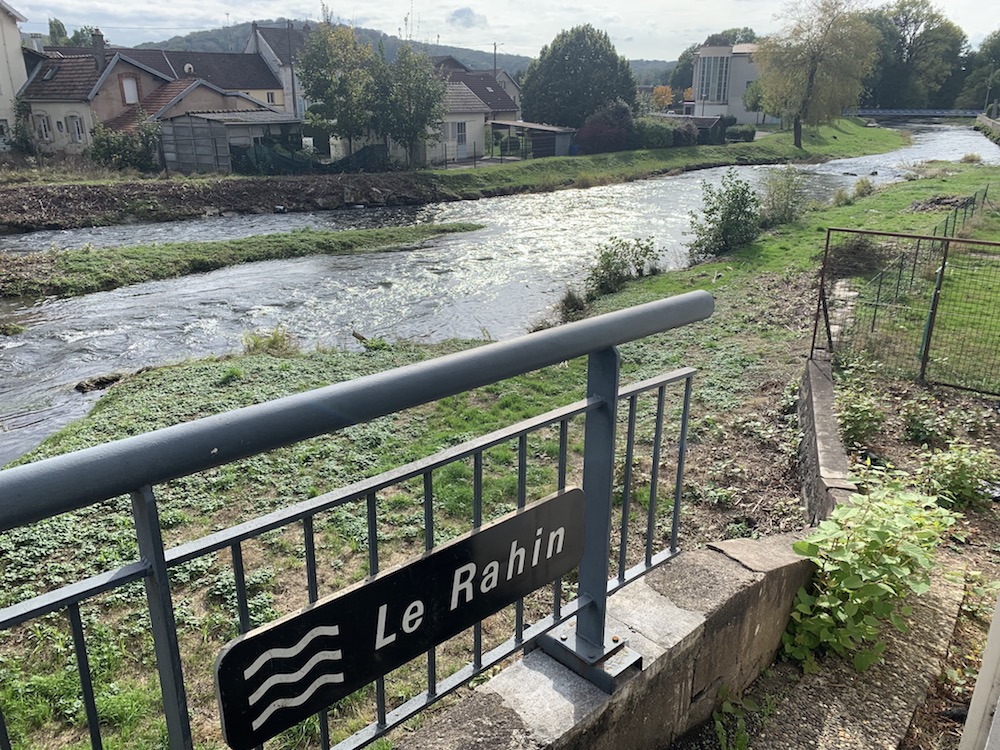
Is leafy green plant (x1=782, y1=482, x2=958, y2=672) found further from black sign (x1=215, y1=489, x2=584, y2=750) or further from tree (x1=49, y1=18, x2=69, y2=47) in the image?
tree (x1=49, y1=18, x2=69, y2=47)

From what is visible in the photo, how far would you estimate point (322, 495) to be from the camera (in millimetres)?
1592

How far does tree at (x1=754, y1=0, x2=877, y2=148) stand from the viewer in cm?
4919

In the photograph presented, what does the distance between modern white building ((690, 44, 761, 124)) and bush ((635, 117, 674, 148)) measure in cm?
3654

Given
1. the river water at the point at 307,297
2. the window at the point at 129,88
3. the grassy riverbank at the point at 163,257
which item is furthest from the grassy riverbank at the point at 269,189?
the window at the point at 129,88

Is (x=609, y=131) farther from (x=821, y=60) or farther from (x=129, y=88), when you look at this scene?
(x=129, y=88)

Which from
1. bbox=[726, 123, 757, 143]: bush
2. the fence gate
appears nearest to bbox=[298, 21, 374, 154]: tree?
the fence gate

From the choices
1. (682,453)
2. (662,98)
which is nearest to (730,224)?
(682,453)

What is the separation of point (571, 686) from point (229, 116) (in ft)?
137

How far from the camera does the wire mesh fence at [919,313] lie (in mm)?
8359

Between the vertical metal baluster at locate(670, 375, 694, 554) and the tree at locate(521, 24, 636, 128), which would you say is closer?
the vertical metal baluster at locate(670, 375, 694, 554)

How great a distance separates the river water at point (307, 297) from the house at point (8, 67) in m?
22.1

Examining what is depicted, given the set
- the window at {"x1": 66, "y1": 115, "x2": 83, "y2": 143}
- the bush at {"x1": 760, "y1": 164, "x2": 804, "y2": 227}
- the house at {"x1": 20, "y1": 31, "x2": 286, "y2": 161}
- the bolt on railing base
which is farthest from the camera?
the window at {"x1": 66, "y1": 115, "x2": 83, "y2": 143}

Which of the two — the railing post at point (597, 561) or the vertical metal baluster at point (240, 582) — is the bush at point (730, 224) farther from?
the vertical metal baluster at point (240, 582)

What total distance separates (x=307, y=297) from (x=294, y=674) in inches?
689
